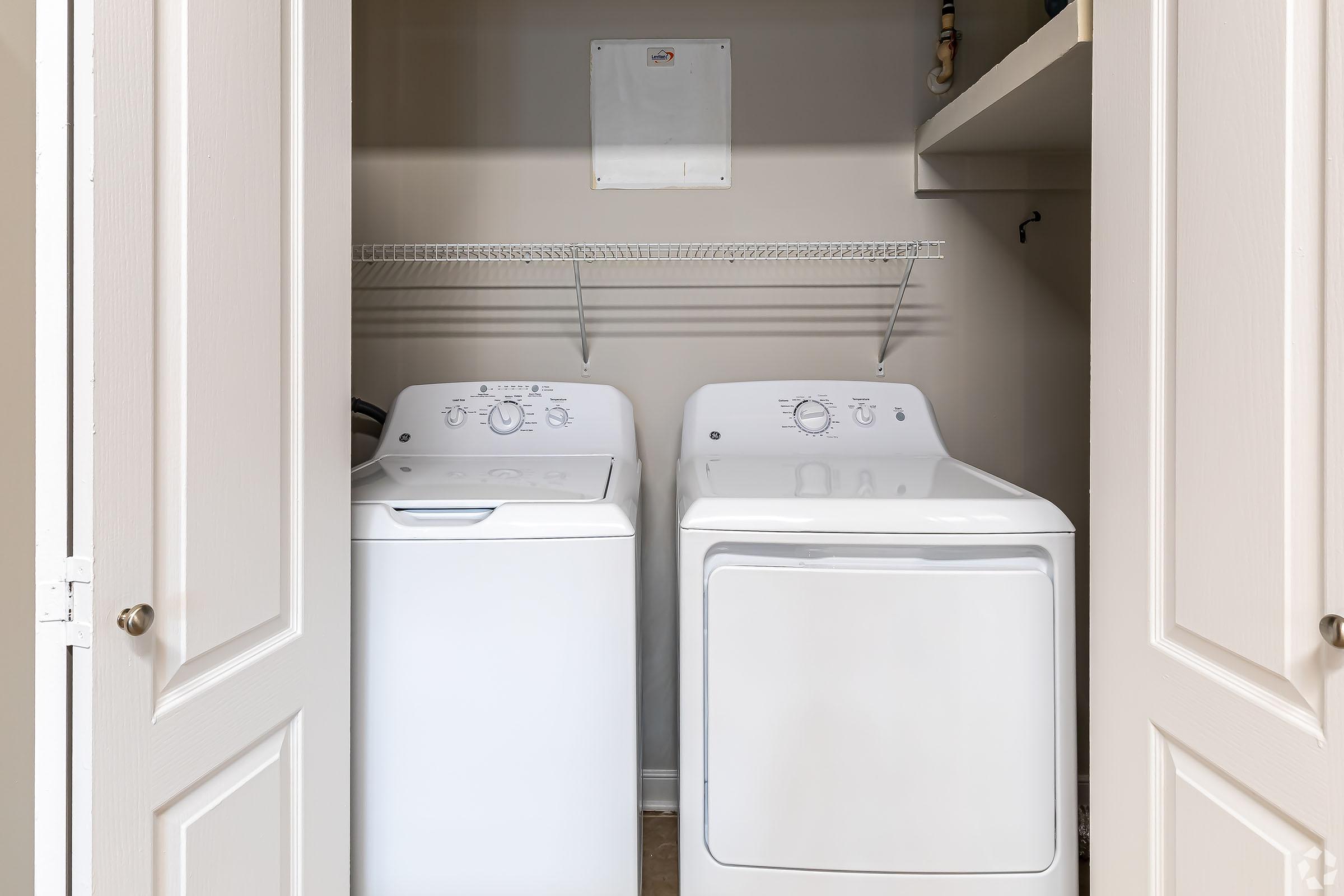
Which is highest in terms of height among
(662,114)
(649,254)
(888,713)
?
(662,114)

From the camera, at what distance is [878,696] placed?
113 centimetres

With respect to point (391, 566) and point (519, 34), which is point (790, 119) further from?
point (391, 566)

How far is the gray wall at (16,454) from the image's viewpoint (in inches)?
32.6

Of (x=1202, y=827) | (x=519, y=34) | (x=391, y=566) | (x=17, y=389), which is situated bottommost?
(x=1202, y=827)

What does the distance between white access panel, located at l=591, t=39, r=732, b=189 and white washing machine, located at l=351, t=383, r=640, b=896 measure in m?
1.01

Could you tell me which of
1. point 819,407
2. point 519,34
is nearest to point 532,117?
point 519,34

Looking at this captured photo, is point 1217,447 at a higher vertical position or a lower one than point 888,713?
higher

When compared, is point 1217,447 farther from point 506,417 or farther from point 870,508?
point 506,417

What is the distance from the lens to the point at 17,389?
836 mm

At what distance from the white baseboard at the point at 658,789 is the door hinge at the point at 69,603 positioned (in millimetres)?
1456

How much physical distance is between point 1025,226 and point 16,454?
77.7 inches

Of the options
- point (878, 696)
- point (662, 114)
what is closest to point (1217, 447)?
point (878, 696)

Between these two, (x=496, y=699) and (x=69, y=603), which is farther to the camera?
(x=496, y=699)

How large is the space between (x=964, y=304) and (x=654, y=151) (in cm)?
86
